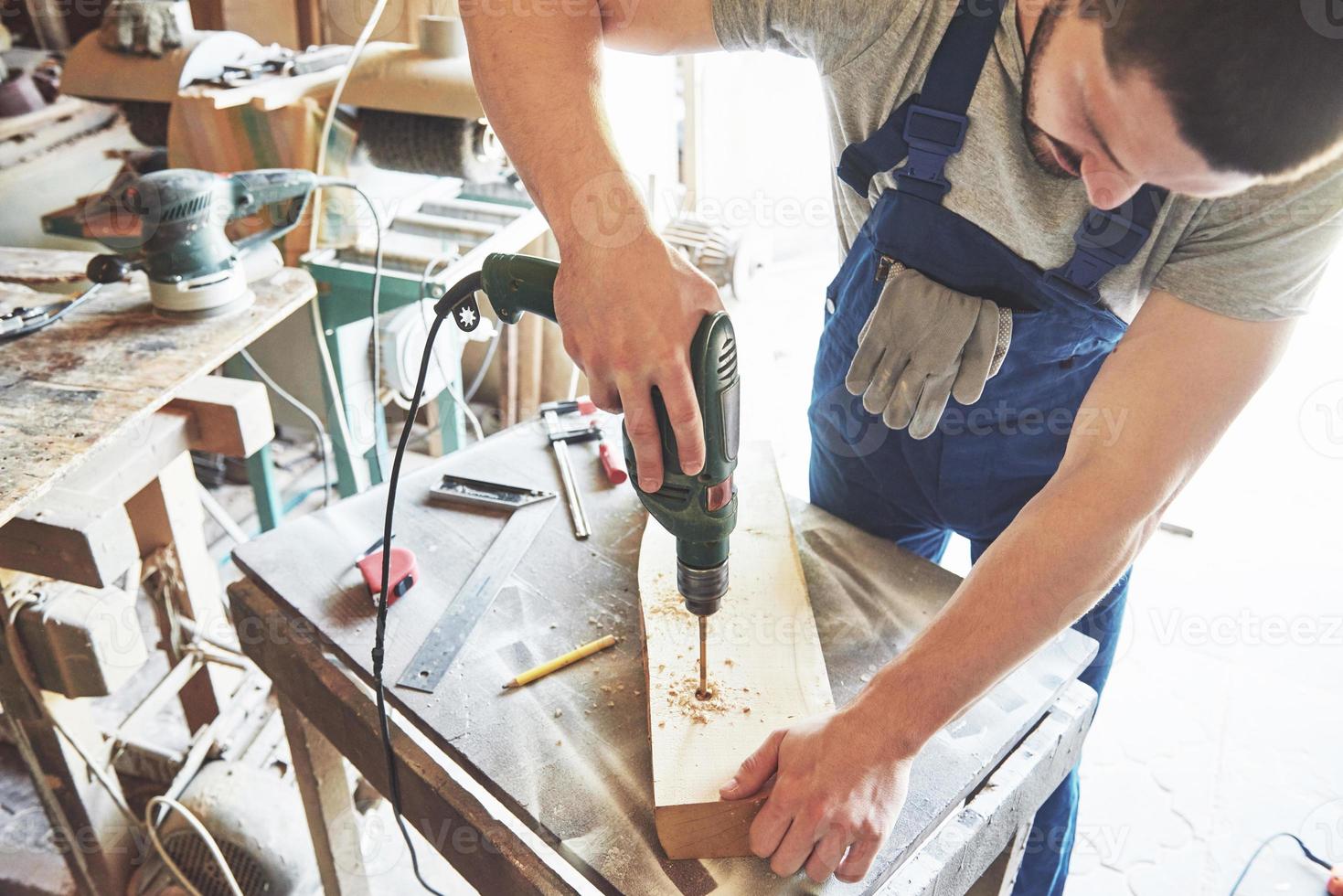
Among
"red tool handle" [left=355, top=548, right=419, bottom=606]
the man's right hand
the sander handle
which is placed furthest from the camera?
the sander handle

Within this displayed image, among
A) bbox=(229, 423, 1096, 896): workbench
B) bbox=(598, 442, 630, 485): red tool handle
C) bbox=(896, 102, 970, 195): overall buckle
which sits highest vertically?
bbox=(896, 102, 970, 195): overall buckle

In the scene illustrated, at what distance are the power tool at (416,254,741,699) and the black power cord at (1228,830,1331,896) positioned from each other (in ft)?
5.17

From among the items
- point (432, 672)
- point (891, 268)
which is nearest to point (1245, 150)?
point (891, 268)

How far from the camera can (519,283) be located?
0.93 meters

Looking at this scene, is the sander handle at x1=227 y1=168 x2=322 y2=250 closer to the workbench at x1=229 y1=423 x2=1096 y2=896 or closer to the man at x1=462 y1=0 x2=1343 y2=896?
the workbench at x1=229 y1=423 x2=1096 y2=896

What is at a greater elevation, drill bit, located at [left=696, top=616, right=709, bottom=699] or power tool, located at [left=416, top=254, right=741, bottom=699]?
power tool, located at [left=416, top=254, right=741, bottom=699]

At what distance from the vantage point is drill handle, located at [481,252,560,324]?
92cm

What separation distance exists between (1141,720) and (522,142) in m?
2.13

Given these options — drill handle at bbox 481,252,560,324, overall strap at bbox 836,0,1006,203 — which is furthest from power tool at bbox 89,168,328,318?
overall strap at bbox 836,0,1006,203

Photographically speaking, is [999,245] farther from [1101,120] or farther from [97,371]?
[97,371]

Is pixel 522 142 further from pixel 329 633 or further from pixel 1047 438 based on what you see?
pixel 1047 438

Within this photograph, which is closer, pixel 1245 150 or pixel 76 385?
pixel 1245 150

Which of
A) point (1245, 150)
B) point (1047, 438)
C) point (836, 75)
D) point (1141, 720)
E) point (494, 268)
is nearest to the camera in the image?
point (1245, 150)

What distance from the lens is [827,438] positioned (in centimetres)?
141
